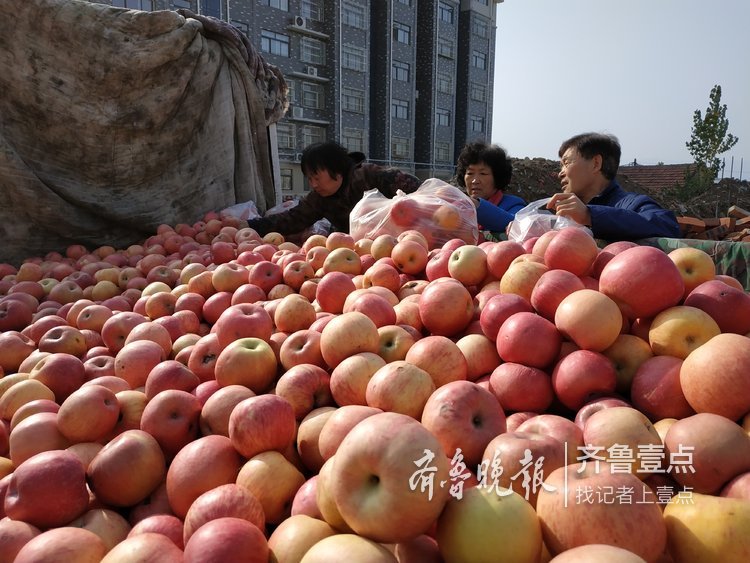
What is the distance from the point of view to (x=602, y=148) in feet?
13.8

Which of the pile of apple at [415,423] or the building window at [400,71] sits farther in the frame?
the building window at [400,71]

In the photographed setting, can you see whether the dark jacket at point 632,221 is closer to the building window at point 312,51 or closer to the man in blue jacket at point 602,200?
the man in blue jacket at point 602,200

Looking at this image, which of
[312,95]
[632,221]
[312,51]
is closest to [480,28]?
[312,51]

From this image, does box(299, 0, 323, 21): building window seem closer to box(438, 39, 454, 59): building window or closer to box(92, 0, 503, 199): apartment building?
box(92, 0, 503, 199): apartment building

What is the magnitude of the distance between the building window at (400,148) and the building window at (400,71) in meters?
4.43

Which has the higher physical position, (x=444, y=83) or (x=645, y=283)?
(x=444, y=83)

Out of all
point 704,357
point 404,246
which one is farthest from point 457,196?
point 704,357

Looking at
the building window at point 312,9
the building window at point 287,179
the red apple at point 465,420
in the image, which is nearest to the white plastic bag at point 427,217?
the red apple at point 465,420

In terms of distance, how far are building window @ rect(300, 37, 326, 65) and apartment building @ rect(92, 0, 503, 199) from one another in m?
0.07

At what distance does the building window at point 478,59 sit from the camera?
42219mm

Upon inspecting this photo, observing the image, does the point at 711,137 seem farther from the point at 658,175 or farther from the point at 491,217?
the point at 491,217

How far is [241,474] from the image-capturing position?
1.64 m

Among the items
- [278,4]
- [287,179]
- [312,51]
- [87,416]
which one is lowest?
[87,416]

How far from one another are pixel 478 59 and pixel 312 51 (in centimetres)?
1667
